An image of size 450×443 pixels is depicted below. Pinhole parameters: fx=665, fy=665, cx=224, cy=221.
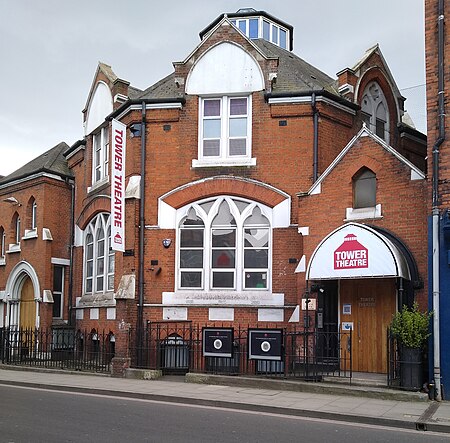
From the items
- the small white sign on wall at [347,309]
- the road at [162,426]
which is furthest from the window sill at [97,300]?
the road at [162,426]

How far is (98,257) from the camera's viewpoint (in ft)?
74.2

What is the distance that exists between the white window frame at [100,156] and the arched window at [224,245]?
4.39 m

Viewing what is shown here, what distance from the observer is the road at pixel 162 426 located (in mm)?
9406

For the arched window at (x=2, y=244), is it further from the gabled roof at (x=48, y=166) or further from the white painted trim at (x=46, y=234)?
the white painted trim at (x=46, y=234)

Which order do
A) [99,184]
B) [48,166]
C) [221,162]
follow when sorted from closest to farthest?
[221,162] < [99,184] < [48,166]

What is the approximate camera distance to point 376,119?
21641 mm

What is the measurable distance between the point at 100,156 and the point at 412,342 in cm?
1332

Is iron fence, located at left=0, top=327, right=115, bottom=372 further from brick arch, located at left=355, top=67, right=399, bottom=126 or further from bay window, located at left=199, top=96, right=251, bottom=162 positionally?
brick arch, located at left=355, top=67, right=399, bottom=126

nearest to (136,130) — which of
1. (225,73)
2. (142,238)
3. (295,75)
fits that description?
(225,73)

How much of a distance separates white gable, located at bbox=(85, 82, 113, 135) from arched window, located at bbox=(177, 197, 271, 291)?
217 inches

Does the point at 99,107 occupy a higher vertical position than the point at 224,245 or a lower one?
higher

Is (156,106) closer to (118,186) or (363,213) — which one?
(118,186)

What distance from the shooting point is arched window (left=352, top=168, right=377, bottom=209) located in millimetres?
16047

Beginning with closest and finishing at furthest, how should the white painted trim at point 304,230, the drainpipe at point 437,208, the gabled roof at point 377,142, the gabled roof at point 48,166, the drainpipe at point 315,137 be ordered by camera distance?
the drainpipe at point 437,208
the gabled roof at point 377,142
the white painted trim at point 304,230
the drainpipe at point 315,137
the gabled roof at point 48,166
